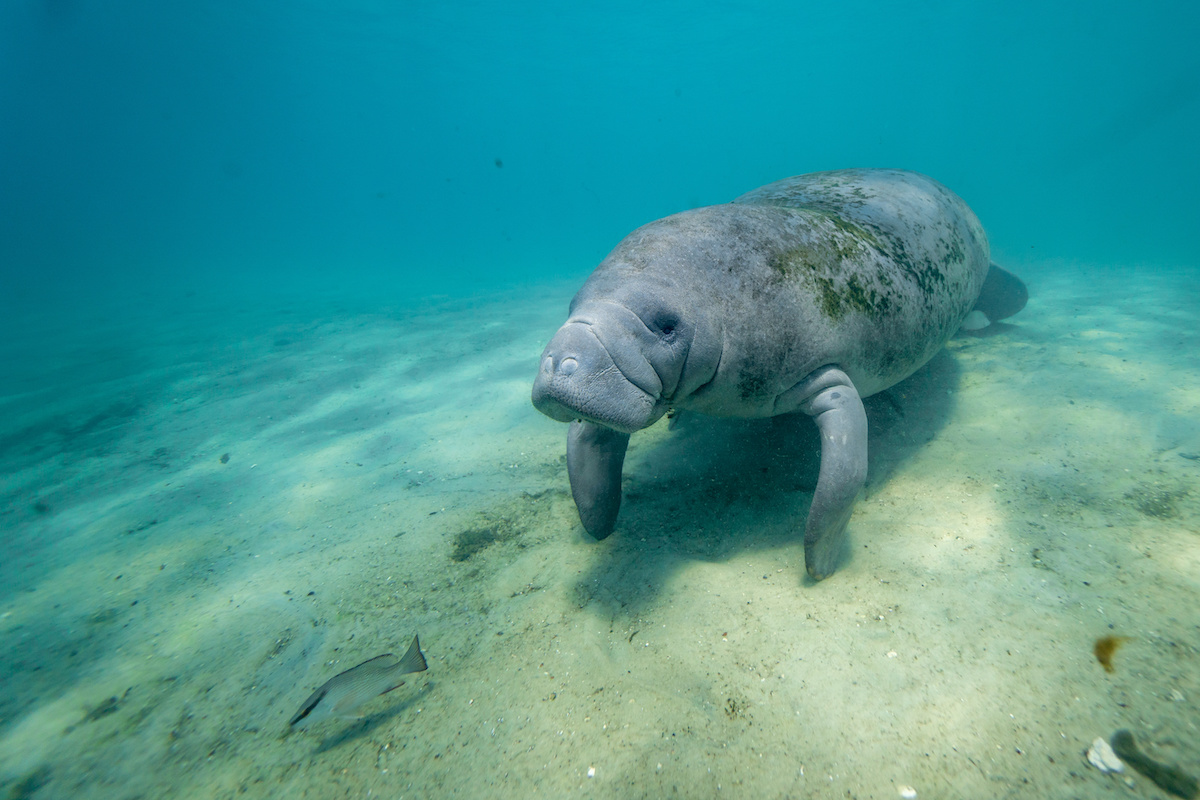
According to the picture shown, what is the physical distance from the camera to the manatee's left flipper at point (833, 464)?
2.49 meters

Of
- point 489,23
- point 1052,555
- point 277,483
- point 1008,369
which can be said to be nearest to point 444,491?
point 277,483

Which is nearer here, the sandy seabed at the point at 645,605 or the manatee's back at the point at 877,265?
the sandy seabed at the point at 645,605

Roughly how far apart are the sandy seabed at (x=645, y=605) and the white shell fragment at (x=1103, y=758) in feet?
0.08

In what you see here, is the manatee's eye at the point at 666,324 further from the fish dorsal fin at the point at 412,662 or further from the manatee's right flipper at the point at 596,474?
the fish dorsal fin at the point at 412,662

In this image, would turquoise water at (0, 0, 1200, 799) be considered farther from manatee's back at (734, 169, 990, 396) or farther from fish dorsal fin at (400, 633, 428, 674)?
manatee's back at (734, 169, 990, 396)

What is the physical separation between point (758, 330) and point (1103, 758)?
6.74 ft

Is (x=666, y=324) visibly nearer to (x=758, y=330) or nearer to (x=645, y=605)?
(x=758, y=330)

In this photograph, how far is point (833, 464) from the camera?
2.55 metres

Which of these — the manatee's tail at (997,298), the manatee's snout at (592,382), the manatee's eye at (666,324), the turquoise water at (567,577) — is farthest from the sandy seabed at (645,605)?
the manatee's eye at (666,324)

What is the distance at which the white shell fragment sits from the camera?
157 centimetres

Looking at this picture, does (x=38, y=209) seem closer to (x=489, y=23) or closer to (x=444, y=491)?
(x=489, y=23)

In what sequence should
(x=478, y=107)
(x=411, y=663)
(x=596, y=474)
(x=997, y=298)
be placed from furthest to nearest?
1. (x=478, y=107)
2. (x=997, y=298)
3. (x=596, y=474)
4. (x=411, y=663)

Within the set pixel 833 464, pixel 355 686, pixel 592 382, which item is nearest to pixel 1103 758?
pixel 833 464

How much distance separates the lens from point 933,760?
170 centimetres
